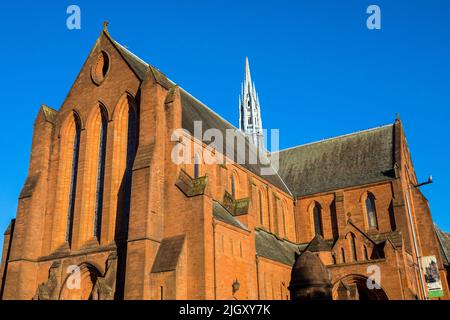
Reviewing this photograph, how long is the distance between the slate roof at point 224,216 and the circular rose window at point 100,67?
1078cm

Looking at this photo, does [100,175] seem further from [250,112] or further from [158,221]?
[250,112]

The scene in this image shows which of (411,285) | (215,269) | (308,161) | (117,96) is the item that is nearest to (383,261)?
(411,285)

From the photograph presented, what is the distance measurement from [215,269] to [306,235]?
66.2 feet

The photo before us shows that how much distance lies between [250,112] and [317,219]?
29621mm

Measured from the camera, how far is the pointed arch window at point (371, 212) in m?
39.5

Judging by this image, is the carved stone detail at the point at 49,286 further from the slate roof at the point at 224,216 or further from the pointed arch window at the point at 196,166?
the pointed arch window at the point at 196,166

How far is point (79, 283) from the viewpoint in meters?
25.5

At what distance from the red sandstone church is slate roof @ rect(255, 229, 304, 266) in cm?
19

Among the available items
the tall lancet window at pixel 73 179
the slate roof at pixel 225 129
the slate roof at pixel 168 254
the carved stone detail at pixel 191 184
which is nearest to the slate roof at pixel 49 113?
the tall lancet window at pixel 73 179

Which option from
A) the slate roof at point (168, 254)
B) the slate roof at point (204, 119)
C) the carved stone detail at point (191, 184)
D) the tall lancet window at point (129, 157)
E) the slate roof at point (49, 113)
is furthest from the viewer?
the slate roof at point (49, 113)

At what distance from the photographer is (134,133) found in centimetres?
2783
